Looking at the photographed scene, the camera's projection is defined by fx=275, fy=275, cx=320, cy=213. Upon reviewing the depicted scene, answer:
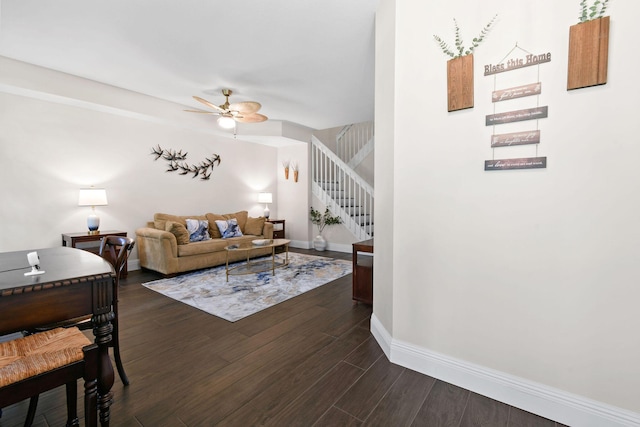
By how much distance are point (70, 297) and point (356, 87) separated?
3.98 metres

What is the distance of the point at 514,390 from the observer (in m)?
1.54

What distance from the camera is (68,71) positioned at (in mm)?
3531

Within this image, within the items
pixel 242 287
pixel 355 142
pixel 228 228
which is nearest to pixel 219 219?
pixel 228 228

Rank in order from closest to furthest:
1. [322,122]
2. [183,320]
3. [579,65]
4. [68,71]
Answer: [579,65]
[183,320]
[68,71]
[322,122]

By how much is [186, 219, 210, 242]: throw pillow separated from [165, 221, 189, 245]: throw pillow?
1.14 feet

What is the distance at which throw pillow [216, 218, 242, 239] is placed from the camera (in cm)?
519

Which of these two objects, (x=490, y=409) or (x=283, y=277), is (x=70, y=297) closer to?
(x=490, y=409)

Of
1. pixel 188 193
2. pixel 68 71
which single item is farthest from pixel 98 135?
pixel 188 193

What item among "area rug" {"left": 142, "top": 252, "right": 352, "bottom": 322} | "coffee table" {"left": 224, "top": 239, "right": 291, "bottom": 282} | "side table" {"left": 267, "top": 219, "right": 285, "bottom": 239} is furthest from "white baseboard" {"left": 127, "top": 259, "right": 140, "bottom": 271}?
"side table" {"left": 267, "top": 219, "right": 285, "bottom": 239}

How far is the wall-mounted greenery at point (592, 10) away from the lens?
130 centimetres

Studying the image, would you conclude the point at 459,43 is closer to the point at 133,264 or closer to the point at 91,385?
the point at 91,385

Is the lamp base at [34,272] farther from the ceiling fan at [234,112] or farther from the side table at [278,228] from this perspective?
the side table at [278,228]

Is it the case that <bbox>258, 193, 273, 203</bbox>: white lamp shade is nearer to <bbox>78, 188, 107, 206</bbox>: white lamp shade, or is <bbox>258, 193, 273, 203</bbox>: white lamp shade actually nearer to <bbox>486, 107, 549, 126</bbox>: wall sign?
<bbox>78, 188, 107, 206</bbox>: white lamp shade

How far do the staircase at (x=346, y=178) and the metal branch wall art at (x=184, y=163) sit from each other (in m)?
2.31
